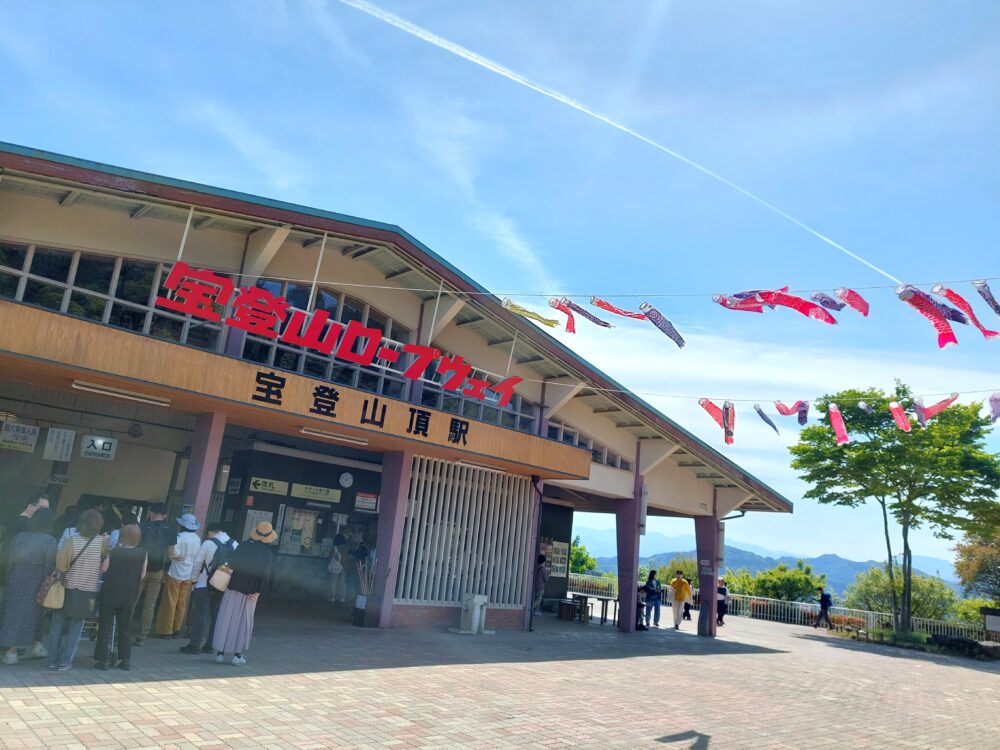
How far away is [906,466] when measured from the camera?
2333cm

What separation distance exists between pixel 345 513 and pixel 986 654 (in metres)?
18.8

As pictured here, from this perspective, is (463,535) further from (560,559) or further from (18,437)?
(560,559)

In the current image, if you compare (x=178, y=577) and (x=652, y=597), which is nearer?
(x=178, y=577)

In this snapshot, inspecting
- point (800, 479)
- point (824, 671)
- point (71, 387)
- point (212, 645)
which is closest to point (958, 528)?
point (800, 479)

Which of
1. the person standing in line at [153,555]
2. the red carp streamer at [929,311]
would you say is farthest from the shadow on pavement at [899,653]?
the person standing in line at [153,555]

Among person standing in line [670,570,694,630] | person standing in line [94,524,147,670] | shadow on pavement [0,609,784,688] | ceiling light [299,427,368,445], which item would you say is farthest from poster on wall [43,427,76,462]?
person standing in line [670,570,694,630]

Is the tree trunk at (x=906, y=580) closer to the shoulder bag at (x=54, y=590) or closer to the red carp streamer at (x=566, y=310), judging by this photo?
the red carp streamer at (x=566, y=310)

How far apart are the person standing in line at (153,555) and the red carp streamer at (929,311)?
32.4ft

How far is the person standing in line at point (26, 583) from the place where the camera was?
7559mm

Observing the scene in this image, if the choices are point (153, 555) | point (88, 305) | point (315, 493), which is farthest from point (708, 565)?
point (88, 305)

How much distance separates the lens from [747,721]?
29.8 feet

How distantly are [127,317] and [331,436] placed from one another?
3911 millimetres

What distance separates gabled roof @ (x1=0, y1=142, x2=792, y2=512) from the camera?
9984mm

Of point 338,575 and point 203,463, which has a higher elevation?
point 203,463
